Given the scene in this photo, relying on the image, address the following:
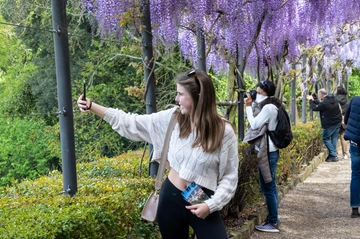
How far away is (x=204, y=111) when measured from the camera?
271cm

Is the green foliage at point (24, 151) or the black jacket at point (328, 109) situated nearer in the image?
the black jacket at point (328, 109)

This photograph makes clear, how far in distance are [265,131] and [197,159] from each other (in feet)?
9.11

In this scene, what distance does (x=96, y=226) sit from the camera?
3.05 metres

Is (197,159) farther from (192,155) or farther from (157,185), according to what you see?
(157,185)

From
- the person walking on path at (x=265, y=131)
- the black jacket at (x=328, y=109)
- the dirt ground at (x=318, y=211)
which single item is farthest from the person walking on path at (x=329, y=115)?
the person walking on path at (x=265, y=131)

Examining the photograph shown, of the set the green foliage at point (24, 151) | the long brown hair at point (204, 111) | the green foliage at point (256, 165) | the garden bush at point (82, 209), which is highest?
the long brown hair at point (204, 111)

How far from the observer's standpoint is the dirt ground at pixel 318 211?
5707 millimetres

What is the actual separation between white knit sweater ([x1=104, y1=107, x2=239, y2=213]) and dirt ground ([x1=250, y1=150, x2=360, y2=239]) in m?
2.86

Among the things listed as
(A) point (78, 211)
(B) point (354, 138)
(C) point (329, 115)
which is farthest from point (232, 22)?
(C) point (329, 115)

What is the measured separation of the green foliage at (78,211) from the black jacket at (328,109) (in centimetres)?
794

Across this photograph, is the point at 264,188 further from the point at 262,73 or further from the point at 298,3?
the point at 262,73

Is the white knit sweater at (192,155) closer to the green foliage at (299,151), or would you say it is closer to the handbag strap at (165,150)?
the handbag strap at (165,150)

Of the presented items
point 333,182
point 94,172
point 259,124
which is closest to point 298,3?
point 333,182

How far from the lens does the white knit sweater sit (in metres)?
2.71
